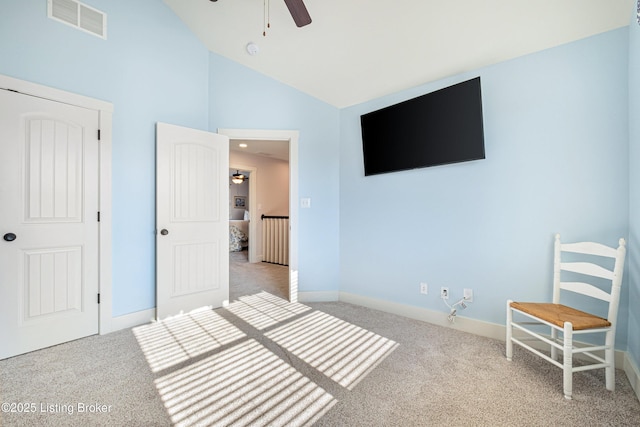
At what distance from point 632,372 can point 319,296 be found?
2578mm

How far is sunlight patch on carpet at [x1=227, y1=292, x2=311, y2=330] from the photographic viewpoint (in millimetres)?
2756

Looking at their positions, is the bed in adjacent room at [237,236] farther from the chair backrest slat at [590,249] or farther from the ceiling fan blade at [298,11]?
the chair backrest slat at [590,249]

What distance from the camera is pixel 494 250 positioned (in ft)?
7.73

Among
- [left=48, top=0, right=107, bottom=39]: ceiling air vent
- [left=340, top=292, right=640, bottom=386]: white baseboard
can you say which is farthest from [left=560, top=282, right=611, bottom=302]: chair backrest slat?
[left=48, top=0, right=107, bottom=39]: ceiling air vent

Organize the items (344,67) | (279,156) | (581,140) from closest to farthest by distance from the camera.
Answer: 1. (581,140)
2. (344,67)
3. (279,156)

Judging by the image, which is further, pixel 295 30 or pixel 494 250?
pixel 295 30

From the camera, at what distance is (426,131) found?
8.52ft

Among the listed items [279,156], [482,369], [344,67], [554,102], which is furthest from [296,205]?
[279,156]

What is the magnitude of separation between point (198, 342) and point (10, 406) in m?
1.03

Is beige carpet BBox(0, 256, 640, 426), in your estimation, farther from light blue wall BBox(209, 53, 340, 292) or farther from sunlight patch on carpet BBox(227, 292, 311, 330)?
light blue wall BBox(209, 53, 340, 292)

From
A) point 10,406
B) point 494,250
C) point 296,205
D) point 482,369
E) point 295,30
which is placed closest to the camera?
point 10,406

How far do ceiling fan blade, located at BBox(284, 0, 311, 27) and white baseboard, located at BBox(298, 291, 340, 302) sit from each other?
2745 millimetres

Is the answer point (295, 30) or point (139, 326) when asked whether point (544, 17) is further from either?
point (139, 326)

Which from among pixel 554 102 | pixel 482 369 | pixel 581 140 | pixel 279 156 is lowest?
pixel 482 369
